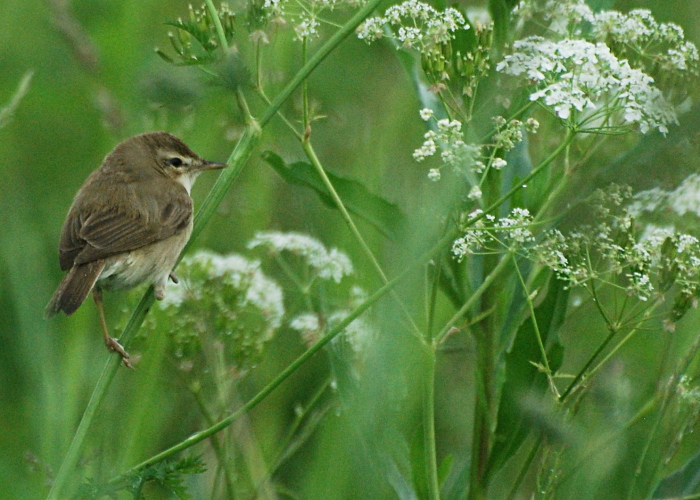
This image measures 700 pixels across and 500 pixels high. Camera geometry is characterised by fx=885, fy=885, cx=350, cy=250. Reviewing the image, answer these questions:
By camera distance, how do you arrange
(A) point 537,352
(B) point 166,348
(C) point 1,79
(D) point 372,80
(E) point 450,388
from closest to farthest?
(A) point 537,352, (B) point 166,348, (E) point 450,388, (C) point 1,79, (D) point 372,80

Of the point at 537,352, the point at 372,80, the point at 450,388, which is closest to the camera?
the point at 537,352

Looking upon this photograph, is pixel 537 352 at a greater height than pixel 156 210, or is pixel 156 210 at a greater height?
pixel 537 352

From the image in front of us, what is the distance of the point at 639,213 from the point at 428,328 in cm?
84

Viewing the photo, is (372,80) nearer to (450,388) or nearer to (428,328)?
(450,388)

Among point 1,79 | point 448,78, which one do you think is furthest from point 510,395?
point 1,79

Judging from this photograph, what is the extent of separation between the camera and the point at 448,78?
2992mm

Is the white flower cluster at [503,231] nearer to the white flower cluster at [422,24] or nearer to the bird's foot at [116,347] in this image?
the white flower cluster at [422,24]

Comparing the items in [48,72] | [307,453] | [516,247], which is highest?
[516,247]

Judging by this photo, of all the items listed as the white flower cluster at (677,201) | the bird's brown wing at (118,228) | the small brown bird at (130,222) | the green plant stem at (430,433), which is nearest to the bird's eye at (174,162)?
the small brown bird at (130,222)

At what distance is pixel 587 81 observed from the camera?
2.88 meters

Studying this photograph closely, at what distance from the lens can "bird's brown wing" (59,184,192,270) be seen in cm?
375

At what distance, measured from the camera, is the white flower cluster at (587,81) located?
2.85 meters

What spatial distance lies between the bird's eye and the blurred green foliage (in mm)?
226

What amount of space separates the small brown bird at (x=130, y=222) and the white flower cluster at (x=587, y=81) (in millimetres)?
1673
